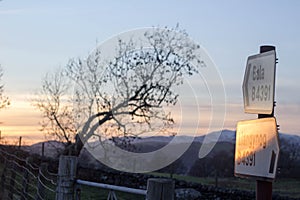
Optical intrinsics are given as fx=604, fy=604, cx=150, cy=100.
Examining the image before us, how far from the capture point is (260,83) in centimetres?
400

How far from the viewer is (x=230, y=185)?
21062 mm

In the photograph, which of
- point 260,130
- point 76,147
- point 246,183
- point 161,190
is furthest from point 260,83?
point 76,147

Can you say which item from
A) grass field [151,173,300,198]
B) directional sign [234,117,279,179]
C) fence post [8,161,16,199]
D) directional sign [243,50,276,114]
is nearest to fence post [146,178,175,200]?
directional sign [234,117,279,179]

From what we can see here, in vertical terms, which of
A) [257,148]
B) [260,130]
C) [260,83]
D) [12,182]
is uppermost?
[260,83]

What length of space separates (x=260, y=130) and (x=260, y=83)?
1.14ft

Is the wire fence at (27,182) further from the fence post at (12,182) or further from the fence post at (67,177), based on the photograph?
the fence post at (67,177)

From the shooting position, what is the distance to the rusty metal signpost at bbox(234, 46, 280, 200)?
3654 mm

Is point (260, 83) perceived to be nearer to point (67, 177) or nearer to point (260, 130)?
point (260, 130)

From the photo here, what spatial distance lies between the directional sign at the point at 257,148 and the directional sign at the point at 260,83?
10 centimetres

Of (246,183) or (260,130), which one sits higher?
(260,130)

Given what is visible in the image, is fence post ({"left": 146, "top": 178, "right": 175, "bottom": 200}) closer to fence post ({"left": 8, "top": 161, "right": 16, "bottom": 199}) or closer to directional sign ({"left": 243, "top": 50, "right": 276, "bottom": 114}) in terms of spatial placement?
directional sign ({"left": 243, "top": 50, "right": 276, "bottom": 114})

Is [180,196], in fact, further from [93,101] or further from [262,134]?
[262,134]

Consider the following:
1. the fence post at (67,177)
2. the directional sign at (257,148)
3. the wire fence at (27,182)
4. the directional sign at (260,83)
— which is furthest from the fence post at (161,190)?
the wire fence at (27,182)

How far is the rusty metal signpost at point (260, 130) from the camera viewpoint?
365 centimetres
